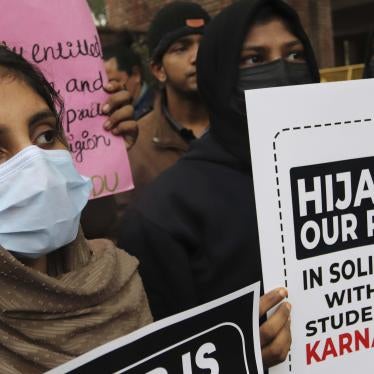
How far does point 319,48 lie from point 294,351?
19.5 feet

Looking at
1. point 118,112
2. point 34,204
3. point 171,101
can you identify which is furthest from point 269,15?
point 171,101

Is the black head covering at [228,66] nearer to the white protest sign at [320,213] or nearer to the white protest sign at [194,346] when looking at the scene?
the white protest sign at [320,213]

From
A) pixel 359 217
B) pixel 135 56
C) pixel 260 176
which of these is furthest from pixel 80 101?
pixel 135 56

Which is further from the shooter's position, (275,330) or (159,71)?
(159,71)

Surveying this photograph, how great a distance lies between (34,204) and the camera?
0.94m

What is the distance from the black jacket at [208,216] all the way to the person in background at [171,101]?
73cm

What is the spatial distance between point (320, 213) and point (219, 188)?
A: 0.31 m

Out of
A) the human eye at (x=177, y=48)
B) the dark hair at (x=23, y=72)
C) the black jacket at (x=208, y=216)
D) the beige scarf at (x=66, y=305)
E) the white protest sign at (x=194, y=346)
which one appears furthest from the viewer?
the human eye at (x=177, y=48)

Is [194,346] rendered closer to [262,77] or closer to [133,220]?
[133,220]

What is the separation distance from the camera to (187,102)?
2.29m

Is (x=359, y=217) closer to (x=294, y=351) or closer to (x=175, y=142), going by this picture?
(x=294, y=351)

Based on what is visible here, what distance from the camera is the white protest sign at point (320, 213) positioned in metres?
0.96

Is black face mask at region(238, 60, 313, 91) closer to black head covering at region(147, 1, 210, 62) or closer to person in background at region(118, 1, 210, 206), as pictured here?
person in background at region(118, 1, 210, 206)

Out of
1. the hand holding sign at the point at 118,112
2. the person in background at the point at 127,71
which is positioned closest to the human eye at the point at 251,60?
the hand holding sign at the point at 118,112
